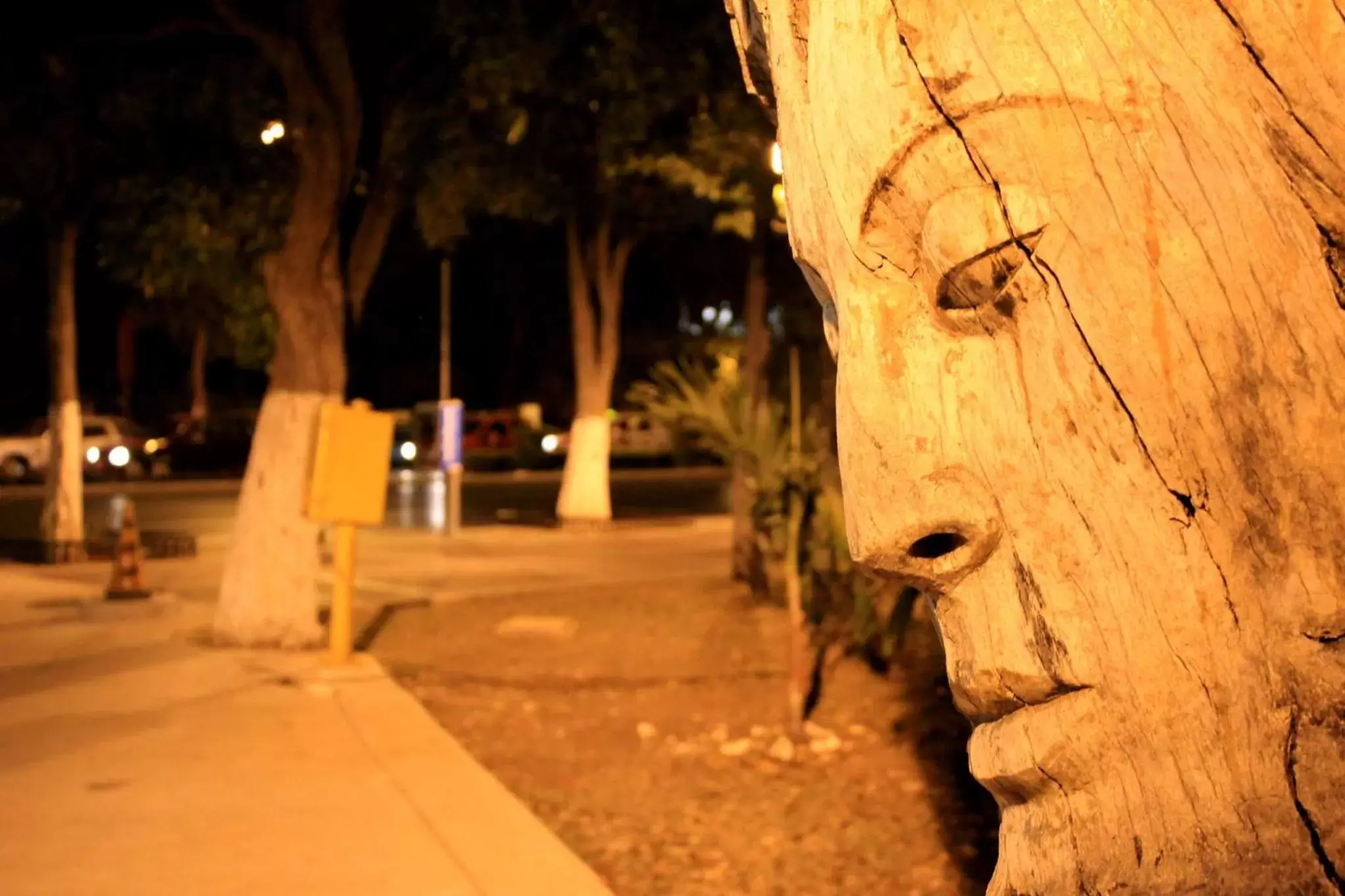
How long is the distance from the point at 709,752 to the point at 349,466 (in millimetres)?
2865

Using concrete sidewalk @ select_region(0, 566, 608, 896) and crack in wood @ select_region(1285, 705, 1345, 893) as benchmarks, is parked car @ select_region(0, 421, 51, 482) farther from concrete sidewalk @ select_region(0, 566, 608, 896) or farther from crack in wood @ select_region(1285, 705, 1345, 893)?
crack in wood @ select_region(1285, 705, 1345, 893)

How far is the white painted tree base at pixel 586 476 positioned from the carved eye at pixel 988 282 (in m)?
17.7

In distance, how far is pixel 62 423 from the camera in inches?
624

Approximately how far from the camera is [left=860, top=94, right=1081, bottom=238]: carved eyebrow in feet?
9.29

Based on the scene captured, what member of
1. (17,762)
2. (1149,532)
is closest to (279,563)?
(17,762)

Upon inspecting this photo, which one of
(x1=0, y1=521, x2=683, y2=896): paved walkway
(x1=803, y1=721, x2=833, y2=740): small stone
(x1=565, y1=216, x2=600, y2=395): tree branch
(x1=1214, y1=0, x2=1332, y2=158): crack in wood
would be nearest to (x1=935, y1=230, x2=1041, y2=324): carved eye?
(x1=1214, y1=0, x2=1332, y2=158): crack in wood

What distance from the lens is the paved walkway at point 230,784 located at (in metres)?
5.37

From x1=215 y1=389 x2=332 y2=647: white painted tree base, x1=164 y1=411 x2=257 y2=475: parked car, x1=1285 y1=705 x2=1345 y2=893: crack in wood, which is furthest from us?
x1=164 y1=411 x2=257 y2=475: parked car

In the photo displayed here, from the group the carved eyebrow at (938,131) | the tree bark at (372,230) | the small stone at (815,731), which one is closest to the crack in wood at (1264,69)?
the carved eyebrow at (938,131)

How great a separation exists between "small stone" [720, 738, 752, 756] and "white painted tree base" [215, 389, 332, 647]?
11.8 feet

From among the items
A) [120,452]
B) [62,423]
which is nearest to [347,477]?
[62,423]

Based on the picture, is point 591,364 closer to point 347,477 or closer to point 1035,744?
point 347,477

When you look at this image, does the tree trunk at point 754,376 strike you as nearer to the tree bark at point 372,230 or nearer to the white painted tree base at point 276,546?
the tree bark at point 372,230

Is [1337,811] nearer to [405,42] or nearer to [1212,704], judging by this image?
[1212,704]
